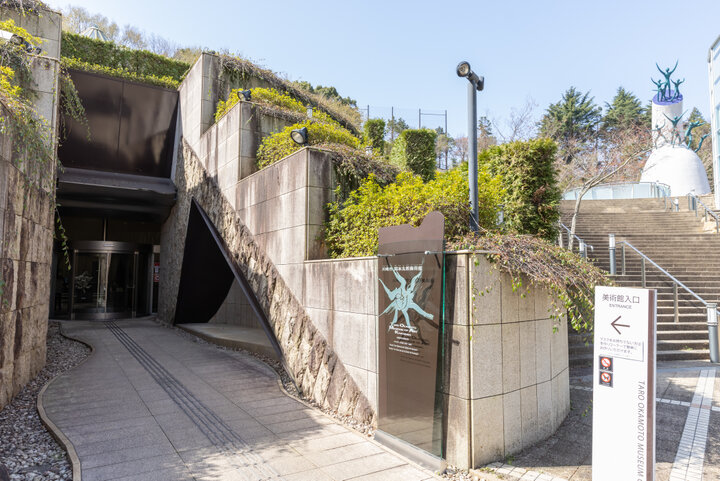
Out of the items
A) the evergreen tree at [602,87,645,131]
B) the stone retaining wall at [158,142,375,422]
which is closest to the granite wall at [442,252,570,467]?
the stone retaining wall at [158,142,375,422]

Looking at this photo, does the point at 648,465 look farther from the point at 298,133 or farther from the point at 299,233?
the point at 298,133

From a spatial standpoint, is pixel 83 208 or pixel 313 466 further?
pixel 83 208

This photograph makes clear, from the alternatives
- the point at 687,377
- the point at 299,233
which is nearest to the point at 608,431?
the point at 299,233

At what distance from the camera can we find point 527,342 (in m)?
4.28

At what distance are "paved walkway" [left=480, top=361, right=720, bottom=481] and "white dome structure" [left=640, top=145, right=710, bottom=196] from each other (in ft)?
87.5

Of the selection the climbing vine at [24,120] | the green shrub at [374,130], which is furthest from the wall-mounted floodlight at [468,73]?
the green shrub at [374,130]

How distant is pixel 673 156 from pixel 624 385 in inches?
1276

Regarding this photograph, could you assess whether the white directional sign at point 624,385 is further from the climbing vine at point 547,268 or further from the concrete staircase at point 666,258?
the concrete staircase at point 666,258

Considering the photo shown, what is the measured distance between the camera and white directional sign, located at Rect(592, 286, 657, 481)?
279 cm

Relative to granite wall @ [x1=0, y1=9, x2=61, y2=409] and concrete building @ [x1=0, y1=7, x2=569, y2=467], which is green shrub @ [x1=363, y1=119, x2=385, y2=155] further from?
granite wall @ [x1=0, y1=9, x2=61, y2=409]

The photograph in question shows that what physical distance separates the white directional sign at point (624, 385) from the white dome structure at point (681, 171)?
1175 inches

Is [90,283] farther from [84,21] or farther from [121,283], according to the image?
[84,21]

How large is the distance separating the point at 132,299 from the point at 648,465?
1878cm

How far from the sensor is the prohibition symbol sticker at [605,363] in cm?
299
